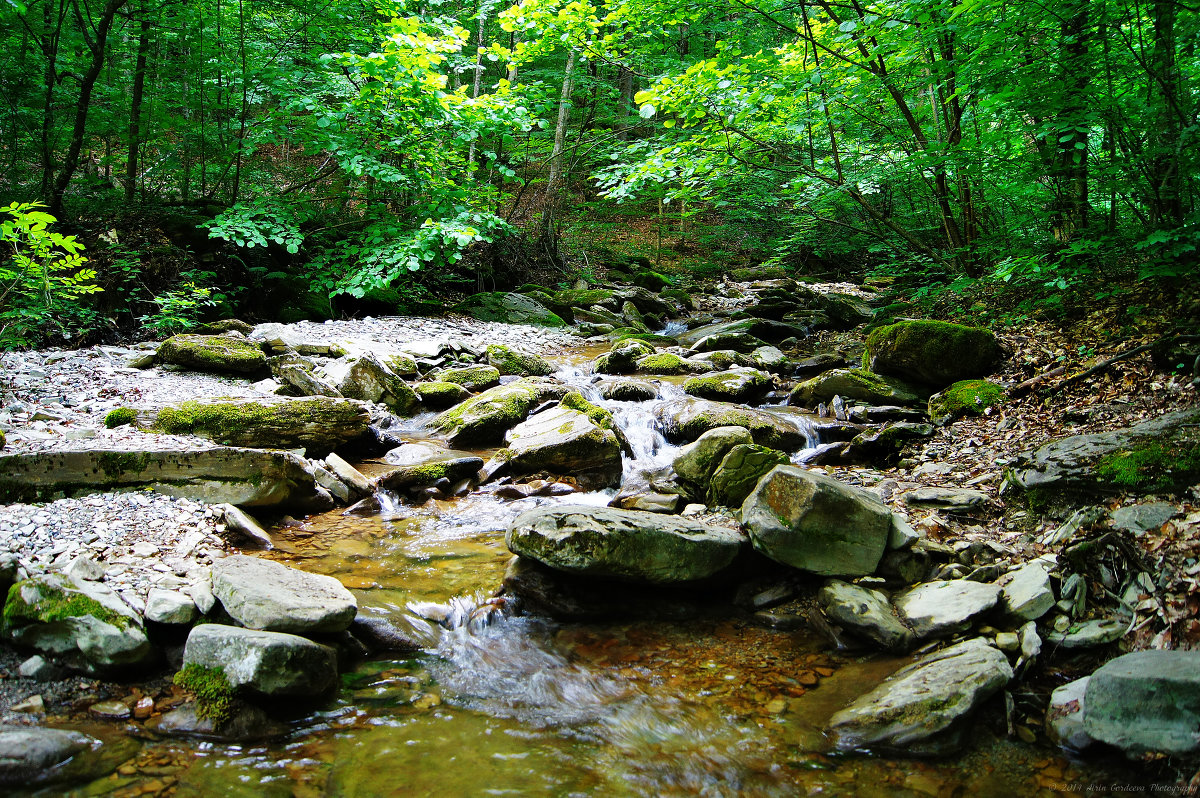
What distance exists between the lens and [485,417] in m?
6.83

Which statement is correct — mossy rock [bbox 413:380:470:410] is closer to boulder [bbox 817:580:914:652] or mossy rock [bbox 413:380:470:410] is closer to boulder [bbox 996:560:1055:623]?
boulder [bbox 817:580:914:652]

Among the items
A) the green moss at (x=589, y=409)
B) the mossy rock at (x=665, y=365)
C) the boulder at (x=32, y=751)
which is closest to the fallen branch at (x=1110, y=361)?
the green moss at (x=589, y=409)

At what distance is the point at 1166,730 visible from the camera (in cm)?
213

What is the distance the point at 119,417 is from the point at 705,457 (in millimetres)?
5040

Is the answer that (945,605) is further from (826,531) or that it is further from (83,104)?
(83,104)

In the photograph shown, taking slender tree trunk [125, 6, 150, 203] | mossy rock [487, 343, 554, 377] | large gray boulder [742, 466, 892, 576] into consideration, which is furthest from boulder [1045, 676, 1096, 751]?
slender tree trunk [125, 6, 150, 203]

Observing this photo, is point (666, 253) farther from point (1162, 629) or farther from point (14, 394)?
point (1162, 629)

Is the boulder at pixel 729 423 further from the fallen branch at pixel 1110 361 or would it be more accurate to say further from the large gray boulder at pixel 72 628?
the large gray boulder at pixel 72 628

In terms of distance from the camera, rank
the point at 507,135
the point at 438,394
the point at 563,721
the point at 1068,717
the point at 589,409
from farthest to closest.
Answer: the point at 507,135 → the point at 438,394 → the point at 589,409 → the point at 563,721 → the point at 1068,717

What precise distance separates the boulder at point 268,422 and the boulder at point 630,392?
330 cm

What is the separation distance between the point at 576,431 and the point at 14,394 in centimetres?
503

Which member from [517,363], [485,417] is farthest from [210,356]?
[517,363]

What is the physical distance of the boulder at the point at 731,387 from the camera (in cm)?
812

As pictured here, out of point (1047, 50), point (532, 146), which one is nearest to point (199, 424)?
point (1047, 50)
